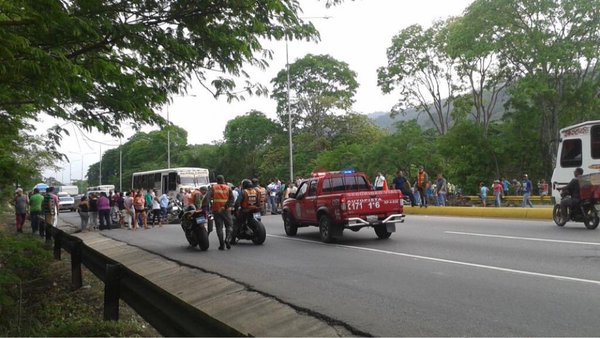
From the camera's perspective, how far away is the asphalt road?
231 inches

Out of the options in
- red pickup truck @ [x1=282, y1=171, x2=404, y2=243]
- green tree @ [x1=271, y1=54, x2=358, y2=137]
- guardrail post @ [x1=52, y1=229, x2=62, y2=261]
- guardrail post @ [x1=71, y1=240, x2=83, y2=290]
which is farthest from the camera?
green tree @ [x1=271, y1=54, x2=358, y2=137]

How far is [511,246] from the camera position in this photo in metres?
11.2

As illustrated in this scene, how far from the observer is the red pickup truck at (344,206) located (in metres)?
12.7

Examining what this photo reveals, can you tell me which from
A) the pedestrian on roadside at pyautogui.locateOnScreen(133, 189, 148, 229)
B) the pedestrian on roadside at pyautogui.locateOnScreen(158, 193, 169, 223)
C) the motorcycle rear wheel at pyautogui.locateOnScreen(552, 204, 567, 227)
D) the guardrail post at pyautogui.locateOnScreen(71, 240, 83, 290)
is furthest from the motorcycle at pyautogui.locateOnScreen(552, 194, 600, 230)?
the pedestrian on roadside at pyautogui.locateOnScreen(158, 193, 169, 223)

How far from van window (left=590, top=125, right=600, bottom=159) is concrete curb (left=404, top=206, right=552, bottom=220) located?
2247 millimetres

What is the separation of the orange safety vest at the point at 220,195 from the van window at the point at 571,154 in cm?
1118

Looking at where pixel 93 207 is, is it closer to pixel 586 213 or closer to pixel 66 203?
pixel 586 213

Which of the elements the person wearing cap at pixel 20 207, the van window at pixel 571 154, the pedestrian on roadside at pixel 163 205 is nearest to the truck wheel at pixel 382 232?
the van window at pixel 571 154

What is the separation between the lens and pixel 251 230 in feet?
45.1

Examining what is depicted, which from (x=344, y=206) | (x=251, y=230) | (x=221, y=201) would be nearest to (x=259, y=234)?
(x=251, y=230)

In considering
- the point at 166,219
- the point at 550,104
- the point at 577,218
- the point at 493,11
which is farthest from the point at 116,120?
the point at 550,104

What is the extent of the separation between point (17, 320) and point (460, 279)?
6.61 metres

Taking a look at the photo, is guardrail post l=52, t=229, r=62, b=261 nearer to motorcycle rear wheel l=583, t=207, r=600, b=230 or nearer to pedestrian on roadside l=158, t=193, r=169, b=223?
pedestrian on roadside l=158, t=193, r=169, b=223

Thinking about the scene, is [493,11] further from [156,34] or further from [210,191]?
[156,34]
